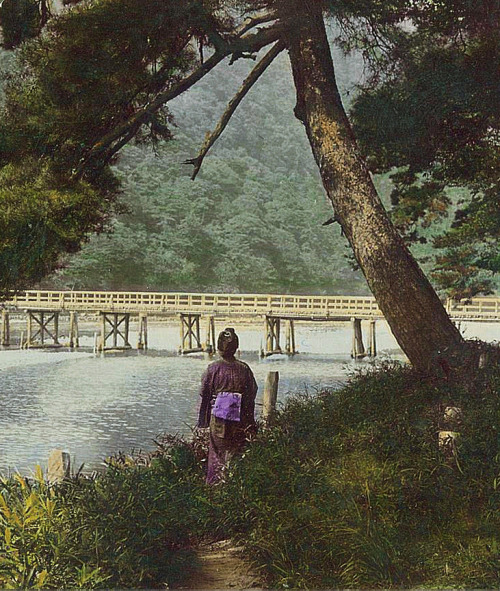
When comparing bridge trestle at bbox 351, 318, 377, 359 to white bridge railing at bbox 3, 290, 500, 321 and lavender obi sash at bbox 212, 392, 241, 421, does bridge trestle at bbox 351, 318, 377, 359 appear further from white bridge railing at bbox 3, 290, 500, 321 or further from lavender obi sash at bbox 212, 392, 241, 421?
lavender obi sash at bbox 212, 392, 241, 421

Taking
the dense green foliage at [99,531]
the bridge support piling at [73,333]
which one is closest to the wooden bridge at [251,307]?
the bridge support piling at [73,333]

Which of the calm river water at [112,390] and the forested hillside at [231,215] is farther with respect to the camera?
the forested hillside at [231,215]

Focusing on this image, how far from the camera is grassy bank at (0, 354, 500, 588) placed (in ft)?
14.3

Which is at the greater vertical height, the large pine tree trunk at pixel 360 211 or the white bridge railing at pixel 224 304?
the large pine tree trunk at pixel 360 211

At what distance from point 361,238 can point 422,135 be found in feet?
4.42

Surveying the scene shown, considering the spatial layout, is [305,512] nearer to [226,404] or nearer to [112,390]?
[226,404]

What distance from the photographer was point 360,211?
715cm

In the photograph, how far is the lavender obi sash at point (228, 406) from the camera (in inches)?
229

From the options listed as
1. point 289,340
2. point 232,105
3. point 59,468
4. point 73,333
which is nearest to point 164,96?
point 232,105

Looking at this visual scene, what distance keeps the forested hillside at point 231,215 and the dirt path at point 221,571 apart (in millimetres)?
12076

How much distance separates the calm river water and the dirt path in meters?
3.11

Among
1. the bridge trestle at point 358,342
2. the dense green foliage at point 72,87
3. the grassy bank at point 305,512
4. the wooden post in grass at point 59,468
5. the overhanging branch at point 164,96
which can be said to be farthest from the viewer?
the bridge trestle at point 358,342

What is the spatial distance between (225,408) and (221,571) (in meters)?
1.26

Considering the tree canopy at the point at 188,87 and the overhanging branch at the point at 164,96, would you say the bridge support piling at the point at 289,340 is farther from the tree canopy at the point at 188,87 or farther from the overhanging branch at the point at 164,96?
the overhanging branch at the point at 164,96
